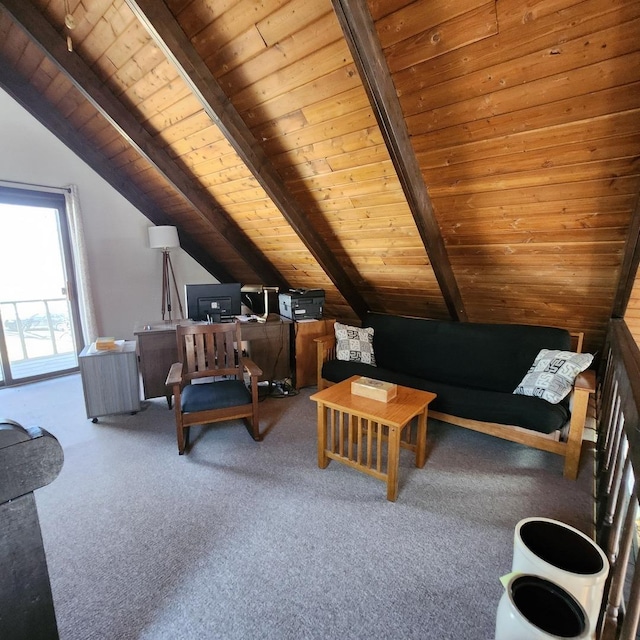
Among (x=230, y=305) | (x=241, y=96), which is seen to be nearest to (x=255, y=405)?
(x=230, y=305)

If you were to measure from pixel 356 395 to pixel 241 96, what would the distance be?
2.19 meters

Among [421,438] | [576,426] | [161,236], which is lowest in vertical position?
[421,438]

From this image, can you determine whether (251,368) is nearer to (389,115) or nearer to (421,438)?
(421,438)

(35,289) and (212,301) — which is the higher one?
(35,289)

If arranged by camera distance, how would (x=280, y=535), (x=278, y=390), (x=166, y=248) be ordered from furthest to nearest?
(x=166, y=248) < (x=278, y=390) < (x=280, y=535)

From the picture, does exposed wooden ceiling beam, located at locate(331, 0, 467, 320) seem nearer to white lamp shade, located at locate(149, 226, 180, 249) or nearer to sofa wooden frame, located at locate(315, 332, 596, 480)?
sofa wooden frame, located at locate(315, 332, 596, 480)

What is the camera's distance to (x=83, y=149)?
3.91 m

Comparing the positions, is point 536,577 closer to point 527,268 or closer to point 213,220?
point 527,268

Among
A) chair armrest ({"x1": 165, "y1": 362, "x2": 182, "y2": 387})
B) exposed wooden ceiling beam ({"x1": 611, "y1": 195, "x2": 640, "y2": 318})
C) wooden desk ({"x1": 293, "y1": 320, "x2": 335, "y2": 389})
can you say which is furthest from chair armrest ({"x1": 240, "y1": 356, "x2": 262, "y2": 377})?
exposed wooden ceiling beam ({"x1": 611, "y1": 195, "x2": 640, "y2": 318})

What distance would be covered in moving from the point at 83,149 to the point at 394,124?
372cm

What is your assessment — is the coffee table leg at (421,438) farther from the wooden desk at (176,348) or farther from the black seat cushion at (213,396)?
the wooden desk at (176,348)

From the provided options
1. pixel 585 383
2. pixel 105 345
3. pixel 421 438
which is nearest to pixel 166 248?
pixel 105 345

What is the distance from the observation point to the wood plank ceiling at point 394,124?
1620mm

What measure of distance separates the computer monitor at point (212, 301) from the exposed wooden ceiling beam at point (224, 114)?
0.87m
